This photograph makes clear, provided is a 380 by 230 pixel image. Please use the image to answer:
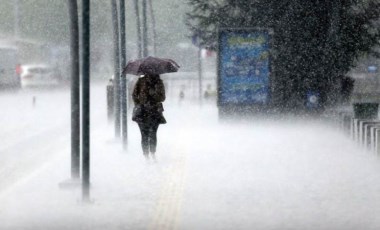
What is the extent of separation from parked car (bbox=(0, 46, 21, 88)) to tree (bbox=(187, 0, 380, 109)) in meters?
26.6

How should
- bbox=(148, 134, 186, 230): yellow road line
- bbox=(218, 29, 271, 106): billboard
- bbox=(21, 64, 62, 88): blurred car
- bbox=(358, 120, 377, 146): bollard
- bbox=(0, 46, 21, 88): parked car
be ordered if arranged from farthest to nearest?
bbox=(21, 64, 62, 88): blurred car, bbox=(0, 46, 21, 88): parked car, bbox=(218, 29, 271, 106): billboard, bbox=(358, 120, 377, 146): bollard, bbox=(148, 134, 186, 230): yellow road line

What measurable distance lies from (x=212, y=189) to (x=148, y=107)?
387 centimetres

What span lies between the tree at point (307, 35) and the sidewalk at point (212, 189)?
7.96 m

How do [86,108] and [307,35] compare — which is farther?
[307,35]

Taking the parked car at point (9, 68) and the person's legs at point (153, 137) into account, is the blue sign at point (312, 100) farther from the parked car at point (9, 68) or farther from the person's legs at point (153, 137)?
the parked car at point (9, 68)

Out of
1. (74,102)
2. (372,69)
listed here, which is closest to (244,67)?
(74,102)

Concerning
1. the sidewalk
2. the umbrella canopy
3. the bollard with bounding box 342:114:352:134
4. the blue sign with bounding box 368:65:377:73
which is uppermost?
the umbrella canopy

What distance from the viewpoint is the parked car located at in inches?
2200

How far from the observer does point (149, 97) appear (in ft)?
57.2

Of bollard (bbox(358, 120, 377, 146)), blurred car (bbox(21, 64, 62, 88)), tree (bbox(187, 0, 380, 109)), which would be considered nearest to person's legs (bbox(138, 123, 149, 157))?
bollard (bbox(358, 120, 377, 146))

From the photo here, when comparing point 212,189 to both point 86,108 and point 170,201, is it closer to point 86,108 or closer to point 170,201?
point 170,201

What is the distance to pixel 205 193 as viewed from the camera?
13.4m

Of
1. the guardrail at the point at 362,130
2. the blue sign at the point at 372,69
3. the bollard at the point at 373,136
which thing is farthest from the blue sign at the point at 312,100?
the blue sign at the point at 372,69

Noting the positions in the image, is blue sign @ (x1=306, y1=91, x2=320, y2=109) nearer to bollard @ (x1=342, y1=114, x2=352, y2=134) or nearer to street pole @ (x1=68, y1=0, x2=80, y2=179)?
bollard @ (x1=342, y1=114, x2=352, y2=134)
